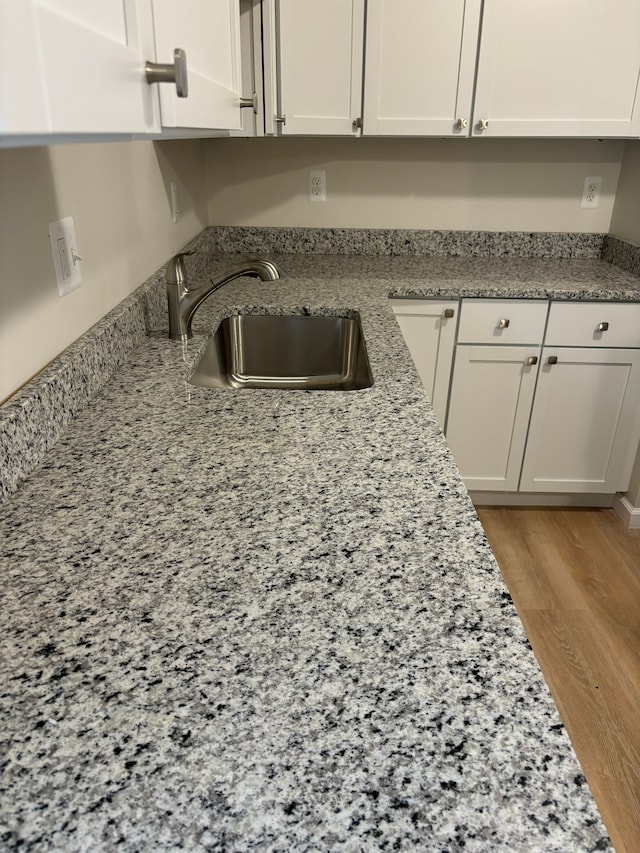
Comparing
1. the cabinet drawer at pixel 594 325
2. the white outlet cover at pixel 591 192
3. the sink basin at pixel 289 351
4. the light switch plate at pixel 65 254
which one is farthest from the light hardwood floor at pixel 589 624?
the light switch plate at pixel 65 254

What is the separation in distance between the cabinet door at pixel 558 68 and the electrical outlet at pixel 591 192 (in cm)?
39

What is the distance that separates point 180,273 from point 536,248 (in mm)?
1700

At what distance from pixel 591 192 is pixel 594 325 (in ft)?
2.29

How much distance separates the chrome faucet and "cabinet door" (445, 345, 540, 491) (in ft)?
3.41

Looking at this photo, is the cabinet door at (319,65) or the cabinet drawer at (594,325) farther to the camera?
the cabinet drawer at (594,325)

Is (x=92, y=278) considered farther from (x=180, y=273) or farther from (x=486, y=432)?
(x=486, y=432)

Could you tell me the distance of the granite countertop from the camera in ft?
1.45

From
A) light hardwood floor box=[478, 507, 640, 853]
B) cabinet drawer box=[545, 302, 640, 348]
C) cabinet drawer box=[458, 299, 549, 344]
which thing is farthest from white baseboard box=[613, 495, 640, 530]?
cabinet drawer box=[458, 299, 549, 344]

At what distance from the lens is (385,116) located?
2.10 meters

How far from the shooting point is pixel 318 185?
99.4 inches

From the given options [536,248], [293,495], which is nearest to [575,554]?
[536,248]

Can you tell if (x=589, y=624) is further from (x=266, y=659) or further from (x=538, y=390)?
(x=266, y=659)

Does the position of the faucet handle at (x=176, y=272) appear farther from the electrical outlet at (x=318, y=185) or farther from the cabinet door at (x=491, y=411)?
the electrical outlet at (x=318, y=185)

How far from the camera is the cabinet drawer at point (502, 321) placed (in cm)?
212
